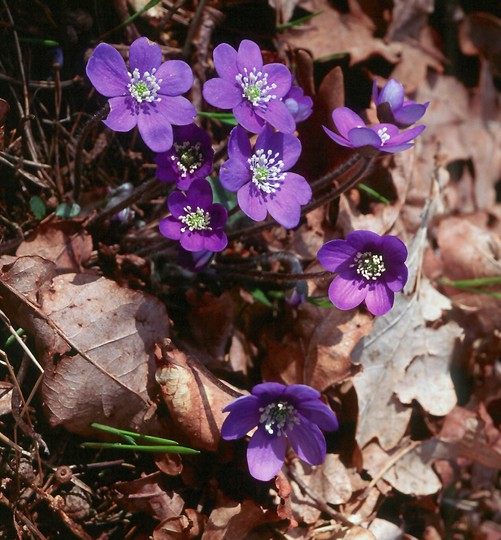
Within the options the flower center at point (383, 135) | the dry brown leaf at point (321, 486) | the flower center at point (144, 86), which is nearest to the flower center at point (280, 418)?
the dry brown leaf at point (321, 486)

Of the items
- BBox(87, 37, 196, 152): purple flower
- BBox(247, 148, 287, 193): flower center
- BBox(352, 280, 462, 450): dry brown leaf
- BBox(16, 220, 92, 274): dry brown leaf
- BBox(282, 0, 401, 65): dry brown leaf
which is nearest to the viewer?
BBox(87, 37, 196, 152): purple flower

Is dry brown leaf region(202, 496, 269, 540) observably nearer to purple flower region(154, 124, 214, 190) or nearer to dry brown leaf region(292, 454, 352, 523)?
dry brown leaf region(292, 454, 352, 523)

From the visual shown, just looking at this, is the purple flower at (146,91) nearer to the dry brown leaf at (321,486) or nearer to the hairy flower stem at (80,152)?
the hairy flower stem at (80,152)

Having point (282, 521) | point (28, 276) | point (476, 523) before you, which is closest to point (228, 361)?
point (282, 521)

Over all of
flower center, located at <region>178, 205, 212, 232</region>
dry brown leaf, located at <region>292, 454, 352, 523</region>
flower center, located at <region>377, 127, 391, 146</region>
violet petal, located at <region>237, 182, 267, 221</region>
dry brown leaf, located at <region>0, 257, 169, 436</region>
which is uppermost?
flower center, located at <region>377, 127, 391, 146</region>

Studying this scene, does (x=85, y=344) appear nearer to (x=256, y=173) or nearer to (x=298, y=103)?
(x=256, y=173)

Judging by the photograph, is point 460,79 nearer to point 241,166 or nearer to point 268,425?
point 241,166

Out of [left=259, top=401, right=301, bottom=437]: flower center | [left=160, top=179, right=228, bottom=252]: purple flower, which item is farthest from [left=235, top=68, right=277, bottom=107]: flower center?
[left=259, top=401, right=301, bottom=437]: flower center
